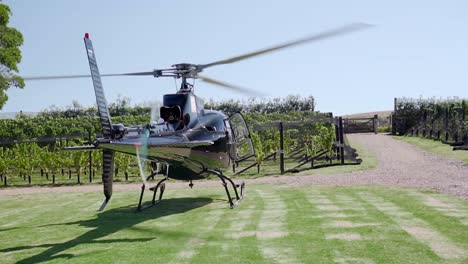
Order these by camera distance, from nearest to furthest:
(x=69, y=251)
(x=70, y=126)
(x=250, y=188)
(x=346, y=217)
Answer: (x=69, y=251)
(x=346, y=217)
(x=250, y=188)
(x=70, y=126)

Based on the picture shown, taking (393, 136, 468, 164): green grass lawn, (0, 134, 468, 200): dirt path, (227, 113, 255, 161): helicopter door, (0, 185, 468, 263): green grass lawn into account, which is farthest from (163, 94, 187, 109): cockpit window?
(393, 136, 468, 164): green grass lawn

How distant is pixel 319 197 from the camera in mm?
11602

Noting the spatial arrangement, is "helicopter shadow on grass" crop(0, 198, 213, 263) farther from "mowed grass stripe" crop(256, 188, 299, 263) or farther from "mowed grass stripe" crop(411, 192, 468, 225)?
"mowed grass stripe" crop(411, 192, 468, 225)

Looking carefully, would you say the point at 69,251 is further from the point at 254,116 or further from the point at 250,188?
the point at 254,116

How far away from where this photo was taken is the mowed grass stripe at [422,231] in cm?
632

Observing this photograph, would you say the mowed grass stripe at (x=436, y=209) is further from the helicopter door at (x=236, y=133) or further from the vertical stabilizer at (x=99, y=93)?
the vertical stabilizer at (x=99, y=93)

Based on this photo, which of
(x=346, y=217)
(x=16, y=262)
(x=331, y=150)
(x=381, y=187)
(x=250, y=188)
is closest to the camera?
(x=16, y=262)

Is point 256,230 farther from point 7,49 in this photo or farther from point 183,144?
point 7,49

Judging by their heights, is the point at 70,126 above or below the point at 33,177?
above

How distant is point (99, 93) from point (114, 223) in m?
3.29

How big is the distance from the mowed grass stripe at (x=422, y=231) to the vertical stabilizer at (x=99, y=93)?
475 cm

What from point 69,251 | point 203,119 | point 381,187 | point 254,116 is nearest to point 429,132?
point 254,116

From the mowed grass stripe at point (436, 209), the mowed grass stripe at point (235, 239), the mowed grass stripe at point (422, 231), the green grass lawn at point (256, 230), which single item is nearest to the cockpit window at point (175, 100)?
the green grass lawn at point (256, 230)

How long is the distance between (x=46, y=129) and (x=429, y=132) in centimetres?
2501
